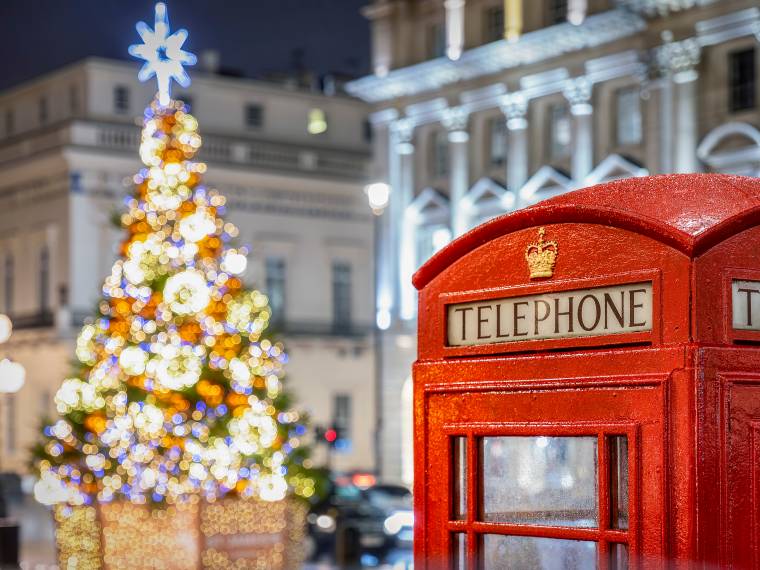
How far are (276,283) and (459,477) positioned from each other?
47914mm

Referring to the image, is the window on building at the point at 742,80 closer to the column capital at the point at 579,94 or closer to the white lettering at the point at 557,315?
the column capital at the point at 579,94

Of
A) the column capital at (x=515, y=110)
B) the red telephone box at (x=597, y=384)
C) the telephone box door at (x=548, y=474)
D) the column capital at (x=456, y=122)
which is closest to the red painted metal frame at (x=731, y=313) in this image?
the red telephone box at (x=597, y=384)

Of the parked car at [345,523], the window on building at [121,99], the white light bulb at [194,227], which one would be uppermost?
the window on building at [121,99]

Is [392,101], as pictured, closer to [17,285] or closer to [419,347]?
[17,285]

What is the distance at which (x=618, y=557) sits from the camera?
15.2 feet

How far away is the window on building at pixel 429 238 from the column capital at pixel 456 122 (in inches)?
96.6

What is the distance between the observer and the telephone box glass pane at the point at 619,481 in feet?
15.1

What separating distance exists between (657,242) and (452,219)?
40.3 meters

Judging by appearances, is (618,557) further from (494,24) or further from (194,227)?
(494,24)

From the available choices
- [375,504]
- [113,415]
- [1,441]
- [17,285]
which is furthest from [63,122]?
[113,415]

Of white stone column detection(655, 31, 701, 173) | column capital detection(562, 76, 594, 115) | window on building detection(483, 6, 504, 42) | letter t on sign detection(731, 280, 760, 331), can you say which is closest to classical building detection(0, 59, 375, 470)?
window on building detection(483, 6, 504, 42)

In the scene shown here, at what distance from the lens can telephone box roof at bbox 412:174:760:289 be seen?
14.8ft

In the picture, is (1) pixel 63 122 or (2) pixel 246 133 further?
(2) pixel 246 133

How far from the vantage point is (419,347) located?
542 centimetres
